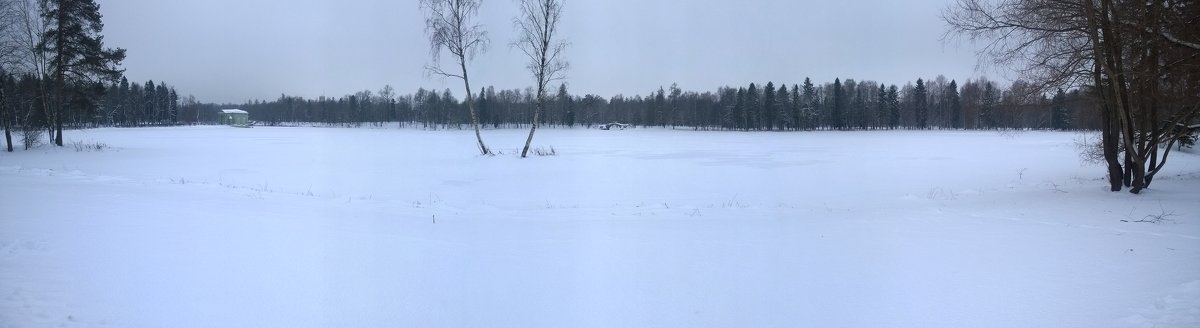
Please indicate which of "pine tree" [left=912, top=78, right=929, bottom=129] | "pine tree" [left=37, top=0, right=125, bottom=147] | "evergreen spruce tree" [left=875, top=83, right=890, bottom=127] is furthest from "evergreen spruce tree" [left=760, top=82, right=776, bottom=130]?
"pine tree" [left=37, top=0, right=125, bottom=147]

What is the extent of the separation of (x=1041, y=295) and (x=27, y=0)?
39697mm

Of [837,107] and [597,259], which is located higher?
[837,107]

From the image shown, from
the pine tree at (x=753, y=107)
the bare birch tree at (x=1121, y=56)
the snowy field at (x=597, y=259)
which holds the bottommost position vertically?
the snowy field at (x=597, y=259)

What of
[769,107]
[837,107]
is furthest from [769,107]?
[837,107]

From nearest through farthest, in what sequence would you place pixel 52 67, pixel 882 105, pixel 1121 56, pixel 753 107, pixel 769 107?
pixel 1121 56
pixel 52 67
pixel 769 107
pixel 753 107
pixel 882 105

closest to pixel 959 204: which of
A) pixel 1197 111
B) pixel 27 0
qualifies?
pixel 1197 111

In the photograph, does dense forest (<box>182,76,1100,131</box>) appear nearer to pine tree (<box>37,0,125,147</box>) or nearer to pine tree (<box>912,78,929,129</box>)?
pine tree (<box>912,78,929,129</box>)

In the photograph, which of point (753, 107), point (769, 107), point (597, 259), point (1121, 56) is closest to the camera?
point (597, 259)

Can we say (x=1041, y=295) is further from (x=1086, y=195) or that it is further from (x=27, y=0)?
(x=27, y=0)

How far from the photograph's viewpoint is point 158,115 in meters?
118

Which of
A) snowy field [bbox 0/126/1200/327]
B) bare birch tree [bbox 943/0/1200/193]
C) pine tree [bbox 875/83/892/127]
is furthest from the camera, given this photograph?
pine tree [bbox 875/83/892/127]

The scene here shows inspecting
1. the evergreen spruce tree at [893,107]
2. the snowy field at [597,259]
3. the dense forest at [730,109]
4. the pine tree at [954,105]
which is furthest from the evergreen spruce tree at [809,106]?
the snowy field at [597,259]

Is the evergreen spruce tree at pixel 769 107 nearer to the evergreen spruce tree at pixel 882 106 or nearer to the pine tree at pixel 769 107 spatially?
the pine tree at pixel 769 107

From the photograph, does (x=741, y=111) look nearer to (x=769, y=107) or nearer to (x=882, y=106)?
(x=769, y=107)
